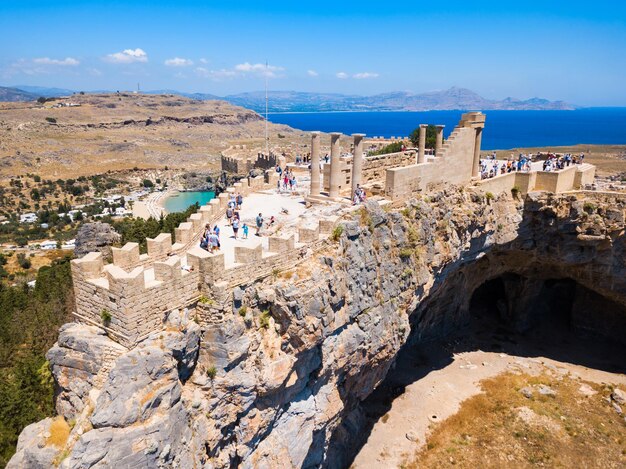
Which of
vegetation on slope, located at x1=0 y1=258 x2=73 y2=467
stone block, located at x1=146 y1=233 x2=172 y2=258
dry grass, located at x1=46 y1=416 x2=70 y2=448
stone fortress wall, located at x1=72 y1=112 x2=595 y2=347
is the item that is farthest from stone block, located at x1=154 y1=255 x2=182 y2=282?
vegetation on slope, located at x1=0 y1=258 x2=73 y2=467

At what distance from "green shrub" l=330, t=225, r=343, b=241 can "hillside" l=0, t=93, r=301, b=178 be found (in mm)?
93293

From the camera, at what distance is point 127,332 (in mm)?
12453

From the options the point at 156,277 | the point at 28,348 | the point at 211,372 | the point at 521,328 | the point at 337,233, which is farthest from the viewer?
the point at 521,328

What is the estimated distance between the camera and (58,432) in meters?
12.9

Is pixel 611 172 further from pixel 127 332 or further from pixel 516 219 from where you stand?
pixel 127 332

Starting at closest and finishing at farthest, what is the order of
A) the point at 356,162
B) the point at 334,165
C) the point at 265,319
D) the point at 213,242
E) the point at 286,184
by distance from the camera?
the point at 265,319, the point at 213,242, the point at 334,165, the point at 356,162, the point at 286,184

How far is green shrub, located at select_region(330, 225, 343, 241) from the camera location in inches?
730

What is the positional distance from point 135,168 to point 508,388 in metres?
95.6

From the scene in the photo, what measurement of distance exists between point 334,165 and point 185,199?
63322 mm

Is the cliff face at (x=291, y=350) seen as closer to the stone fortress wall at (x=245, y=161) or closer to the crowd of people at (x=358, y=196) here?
the crowd of people at (x=358, y=196)

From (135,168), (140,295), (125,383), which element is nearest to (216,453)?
(125,383)

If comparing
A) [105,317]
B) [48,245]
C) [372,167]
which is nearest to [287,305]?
[105,317]

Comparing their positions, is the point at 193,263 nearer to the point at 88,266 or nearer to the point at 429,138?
the point at 88,266

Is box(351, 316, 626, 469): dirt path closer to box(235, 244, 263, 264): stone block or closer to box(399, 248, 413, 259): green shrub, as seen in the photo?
box(399, 248, 413, 259): green shrub
